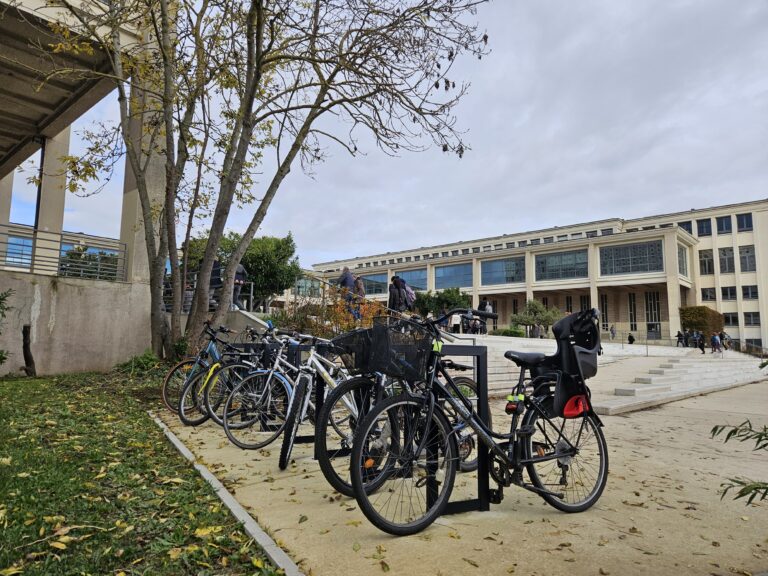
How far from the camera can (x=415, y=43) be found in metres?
8.07

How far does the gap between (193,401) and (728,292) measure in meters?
61.2

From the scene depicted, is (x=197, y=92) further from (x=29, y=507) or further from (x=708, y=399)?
(x=708, y=399)

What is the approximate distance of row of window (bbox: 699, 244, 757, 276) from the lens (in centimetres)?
5228

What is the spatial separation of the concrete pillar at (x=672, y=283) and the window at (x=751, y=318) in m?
12.7

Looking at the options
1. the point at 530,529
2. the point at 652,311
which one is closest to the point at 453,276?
the point at 652,311

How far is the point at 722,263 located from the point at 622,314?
1341cm

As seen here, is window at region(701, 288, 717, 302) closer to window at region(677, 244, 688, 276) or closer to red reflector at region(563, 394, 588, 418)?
window at region(677, 244, 688, 276)

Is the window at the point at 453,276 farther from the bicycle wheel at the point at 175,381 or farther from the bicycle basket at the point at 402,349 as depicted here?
the bicycle basket at the point at 402,349

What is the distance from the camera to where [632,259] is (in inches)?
1887

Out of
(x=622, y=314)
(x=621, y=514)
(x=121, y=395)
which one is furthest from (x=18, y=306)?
(x=622, y=314)

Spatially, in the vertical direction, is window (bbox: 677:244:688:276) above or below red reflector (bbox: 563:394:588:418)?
above

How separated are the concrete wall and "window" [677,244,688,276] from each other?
4715 centimetres

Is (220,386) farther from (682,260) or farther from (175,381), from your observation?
(682,260)

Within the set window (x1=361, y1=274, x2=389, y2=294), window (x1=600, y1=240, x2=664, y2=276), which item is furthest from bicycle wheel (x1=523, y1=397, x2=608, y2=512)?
window (x1=361, y1=274, x2=389, y2=294)
